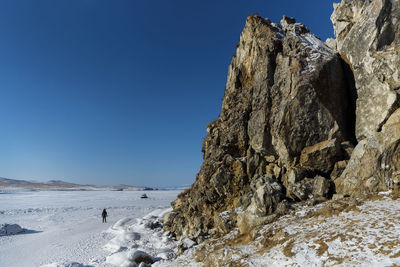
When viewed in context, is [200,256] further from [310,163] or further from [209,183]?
[310,163]

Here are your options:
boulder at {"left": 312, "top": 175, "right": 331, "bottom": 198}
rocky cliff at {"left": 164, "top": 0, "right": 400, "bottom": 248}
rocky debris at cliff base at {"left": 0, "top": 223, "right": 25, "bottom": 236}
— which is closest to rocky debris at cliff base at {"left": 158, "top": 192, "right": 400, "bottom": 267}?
boulder at {"left": 312, "top": 175, "right": 331, "bottom": 198}

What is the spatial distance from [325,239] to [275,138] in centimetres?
1171

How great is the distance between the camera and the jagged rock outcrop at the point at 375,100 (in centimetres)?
1524

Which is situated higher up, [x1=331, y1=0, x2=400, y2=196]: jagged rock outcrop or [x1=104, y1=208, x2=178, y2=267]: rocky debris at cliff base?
[x1=331, y1=0, x2=400, y2=196]: jagged rock outcrop

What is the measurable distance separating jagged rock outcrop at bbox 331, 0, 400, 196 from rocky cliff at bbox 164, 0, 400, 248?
0.23 feet

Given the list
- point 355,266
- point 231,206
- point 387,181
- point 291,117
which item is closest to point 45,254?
point 231,206

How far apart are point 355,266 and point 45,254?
26.6 metres

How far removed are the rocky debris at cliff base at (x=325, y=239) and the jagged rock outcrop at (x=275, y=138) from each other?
2.19 meters

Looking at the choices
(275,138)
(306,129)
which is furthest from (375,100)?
(275,138)

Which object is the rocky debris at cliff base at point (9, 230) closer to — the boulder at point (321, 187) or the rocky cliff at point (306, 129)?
the rocky cliff at point (306, 129)

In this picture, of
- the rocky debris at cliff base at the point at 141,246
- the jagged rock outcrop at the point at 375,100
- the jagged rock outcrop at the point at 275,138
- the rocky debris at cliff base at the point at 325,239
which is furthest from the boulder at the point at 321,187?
the rocky debris at cliff base at the point at 141,246

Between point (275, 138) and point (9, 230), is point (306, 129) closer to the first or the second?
point (275, 138)

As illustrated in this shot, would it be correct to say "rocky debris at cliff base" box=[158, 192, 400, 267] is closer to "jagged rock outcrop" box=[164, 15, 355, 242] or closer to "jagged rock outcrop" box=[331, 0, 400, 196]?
"jagged rock outcrop" box=[331, 0, 400, 196]

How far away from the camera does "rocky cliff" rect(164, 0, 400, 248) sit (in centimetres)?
1686
